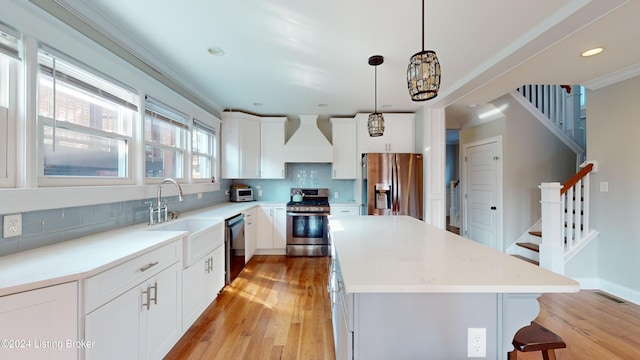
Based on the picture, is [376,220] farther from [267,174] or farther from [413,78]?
[267,174]

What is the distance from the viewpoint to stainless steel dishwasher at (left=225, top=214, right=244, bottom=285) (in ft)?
9.60

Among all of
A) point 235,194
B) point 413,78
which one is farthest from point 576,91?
point 235,194

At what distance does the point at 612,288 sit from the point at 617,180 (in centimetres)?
123

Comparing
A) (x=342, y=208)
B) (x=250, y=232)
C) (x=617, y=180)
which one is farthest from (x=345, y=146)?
(x=617, y=180)

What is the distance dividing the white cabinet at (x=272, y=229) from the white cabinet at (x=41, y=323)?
124 inches

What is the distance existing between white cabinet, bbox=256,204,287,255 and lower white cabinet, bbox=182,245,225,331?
4.61 ft

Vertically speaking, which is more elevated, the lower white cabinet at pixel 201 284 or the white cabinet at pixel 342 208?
the white cabinet at pixel 342 208

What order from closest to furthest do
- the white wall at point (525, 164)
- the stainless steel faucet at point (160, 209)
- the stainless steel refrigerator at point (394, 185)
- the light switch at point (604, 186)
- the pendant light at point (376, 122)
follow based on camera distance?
the stainless steel faucet at point (160, 209), the pendant light at point (376, 122), the light switch at point (604, 186), the stainless steel refrigerator at point (394, 185), the white wall at point (525, 164)

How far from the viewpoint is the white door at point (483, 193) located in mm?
4152

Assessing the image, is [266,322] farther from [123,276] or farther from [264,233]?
[264,233]

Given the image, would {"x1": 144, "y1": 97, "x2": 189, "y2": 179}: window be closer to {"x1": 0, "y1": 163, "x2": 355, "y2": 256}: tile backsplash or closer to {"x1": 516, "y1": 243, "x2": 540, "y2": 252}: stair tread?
{"x1": 0, "y1": 163, "x2": 355, "y2": 256}: tile backsplash

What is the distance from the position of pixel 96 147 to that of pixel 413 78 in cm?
231

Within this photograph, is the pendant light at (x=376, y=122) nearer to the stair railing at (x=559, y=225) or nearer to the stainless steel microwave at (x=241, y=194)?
the stair railing at (x=559, y=225)

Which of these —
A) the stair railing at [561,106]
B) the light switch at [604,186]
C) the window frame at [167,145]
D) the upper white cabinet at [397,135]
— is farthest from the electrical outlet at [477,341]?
the stair railing at [561,106]
